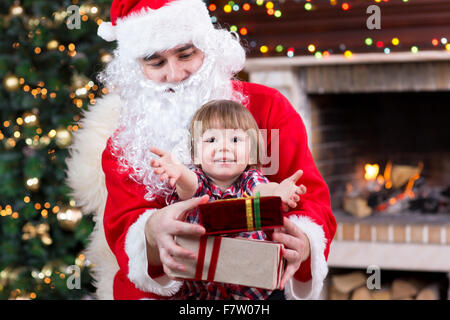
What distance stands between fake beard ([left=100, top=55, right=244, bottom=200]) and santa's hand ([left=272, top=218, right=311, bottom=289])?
0.28 meters

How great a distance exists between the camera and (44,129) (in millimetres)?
2562

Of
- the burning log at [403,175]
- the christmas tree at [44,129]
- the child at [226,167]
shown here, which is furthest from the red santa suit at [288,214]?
the burning log at [403,175]

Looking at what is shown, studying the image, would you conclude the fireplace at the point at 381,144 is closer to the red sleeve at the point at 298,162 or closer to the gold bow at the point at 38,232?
the red sleeve at the point at 298,162

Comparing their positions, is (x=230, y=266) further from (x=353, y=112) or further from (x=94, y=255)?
(x=353, y=112)

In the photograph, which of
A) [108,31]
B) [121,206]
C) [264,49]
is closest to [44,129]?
[264,49]

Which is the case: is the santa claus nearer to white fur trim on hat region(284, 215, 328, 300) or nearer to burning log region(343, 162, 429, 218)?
white fur trim on hat region(284, 215, 328, 300)

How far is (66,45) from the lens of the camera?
2.57 m

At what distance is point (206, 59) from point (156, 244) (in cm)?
46

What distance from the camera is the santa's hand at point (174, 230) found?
1.07 m

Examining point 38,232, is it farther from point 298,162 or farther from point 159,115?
point 298,162

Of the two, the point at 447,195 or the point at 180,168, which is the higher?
the point at 447,195

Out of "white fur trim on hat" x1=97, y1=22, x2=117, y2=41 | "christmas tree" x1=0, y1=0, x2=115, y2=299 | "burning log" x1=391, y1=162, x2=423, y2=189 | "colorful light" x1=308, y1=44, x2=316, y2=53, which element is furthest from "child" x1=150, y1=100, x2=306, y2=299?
"burning log" x1=391, y1=162, x2=423, y2=189

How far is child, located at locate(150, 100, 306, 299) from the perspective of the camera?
113cm

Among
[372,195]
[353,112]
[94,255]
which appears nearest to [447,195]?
[372,195]
